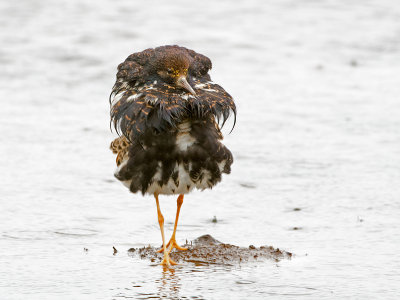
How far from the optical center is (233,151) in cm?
1009

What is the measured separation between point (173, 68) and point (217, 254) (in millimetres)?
1570

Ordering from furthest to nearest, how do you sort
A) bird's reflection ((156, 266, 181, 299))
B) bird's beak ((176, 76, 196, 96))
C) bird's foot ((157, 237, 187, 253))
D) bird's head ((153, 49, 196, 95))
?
1. bird's foot ((157, 237, 187, 253))
2. bird's head ((153, 49, 196, 95))
3. bird's beak ((176, 76, 196, 96))
4. bird's reflection ((156, 266, 181, 299))

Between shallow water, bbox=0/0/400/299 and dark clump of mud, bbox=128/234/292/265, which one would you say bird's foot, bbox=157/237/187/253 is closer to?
dark clump of mud, bbox=128/234/292/265

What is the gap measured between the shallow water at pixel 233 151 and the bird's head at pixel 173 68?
1497mm

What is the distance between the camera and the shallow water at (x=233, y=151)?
6500 mm

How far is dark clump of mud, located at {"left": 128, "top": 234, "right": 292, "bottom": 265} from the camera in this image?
6828 millimetres

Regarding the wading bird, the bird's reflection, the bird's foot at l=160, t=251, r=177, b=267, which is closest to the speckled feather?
the wading bird

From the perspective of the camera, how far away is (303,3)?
1780cm

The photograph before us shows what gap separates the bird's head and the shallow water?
1.50m

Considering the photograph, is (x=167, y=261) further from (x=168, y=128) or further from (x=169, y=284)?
(x=168, y=128)

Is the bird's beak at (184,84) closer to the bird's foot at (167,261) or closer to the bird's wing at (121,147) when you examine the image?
the bird's wing at (121,147)

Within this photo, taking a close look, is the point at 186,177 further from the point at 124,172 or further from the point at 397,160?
the point at 397,160

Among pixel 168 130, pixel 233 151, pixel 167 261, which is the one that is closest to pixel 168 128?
pixel 168 130

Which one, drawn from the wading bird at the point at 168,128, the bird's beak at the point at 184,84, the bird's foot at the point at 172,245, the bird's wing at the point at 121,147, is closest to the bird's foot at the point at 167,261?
the wading bird at the point at 168,128
